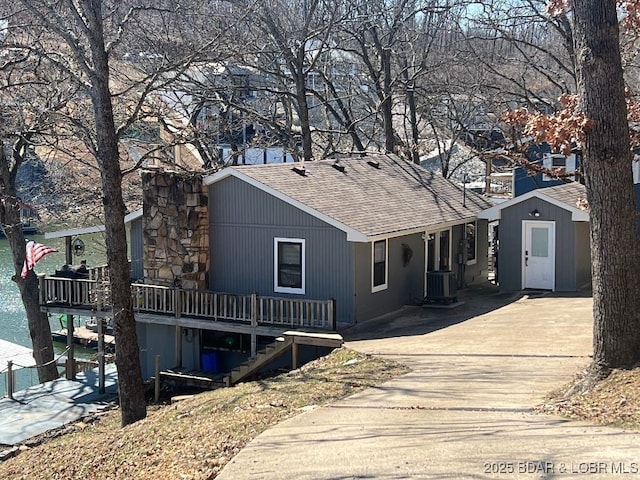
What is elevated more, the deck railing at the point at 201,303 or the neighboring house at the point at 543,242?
the neighboring house at the point at 543,242

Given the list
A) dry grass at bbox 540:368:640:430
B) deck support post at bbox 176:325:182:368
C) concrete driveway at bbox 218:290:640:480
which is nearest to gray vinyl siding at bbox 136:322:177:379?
deck support post at bbox 176:325:182:368

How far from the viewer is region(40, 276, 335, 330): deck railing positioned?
1773cm

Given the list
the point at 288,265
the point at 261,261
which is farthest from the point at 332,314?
the point at 261,261

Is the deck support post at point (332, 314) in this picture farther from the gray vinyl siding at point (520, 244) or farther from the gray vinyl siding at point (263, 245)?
the gray vinyl siding at point (520, 244)

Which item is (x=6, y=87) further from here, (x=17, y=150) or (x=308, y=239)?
(x=308, y=239)

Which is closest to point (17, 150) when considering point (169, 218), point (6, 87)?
point (6, 87)

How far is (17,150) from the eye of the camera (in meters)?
22.6

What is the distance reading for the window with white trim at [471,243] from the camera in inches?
957

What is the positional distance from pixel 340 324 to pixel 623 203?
9.05 meters

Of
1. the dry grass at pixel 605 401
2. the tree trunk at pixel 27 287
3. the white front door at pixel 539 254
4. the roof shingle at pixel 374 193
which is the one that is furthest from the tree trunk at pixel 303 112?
the dry grass at pixel 605 401

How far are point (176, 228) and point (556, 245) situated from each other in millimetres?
9732

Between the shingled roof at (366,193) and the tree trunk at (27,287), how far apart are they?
6.40 meters

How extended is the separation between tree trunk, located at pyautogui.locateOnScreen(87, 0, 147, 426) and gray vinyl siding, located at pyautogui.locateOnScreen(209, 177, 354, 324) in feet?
17.0

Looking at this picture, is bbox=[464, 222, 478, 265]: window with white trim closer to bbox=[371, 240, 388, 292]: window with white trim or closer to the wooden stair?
bbox=[371, 240, 388, 292]: window with white trim
